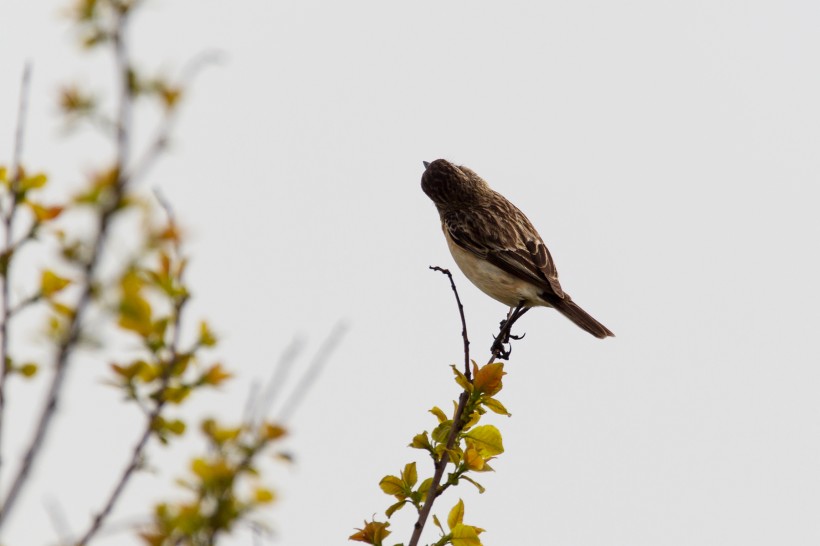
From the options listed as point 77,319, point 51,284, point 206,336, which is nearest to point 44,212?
point 51,284

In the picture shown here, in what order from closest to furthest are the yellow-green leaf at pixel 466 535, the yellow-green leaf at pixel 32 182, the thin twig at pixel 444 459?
the yellow-green leaf at pixel 32 182 → the thin twig at pixel 444 459 → the yellow-green leaf at pixel 466 535

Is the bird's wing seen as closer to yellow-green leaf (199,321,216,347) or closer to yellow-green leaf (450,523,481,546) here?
yellow-green leaf (450,523,481,546)

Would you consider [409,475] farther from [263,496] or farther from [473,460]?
[263,496]

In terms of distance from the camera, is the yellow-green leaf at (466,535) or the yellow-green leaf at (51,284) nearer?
the yellow-green leaf at (51,284)

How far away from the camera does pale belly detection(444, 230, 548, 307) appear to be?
1027cm

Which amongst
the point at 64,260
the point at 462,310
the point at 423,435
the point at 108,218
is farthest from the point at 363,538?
the point at 108,218

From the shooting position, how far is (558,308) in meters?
10.2

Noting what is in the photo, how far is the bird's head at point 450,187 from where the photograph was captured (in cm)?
1220

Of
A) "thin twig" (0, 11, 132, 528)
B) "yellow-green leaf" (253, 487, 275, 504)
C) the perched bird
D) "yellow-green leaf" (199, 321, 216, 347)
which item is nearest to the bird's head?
the perched bird

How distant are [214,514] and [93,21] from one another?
1.18 meters

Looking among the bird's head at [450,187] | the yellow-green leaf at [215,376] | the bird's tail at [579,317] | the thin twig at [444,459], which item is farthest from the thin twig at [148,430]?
the bird's head at [450,187]

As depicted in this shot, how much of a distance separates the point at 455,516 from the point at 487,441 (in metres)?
0.34

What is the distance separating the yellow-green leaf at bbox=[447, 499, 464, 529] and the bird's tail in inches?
225

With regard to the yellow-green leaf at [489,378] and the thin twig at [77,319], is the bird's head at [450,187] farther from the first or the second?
the thin twig at [77,319]
